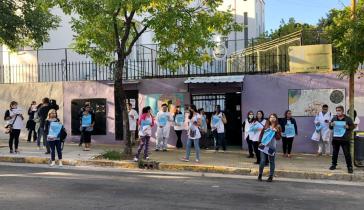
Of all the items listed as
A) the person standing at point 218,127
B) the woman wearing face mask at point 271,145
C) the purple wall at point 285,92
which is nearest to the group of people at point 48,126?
the person standing at point 218,127

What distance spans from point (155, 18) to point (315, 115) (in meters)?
6.85

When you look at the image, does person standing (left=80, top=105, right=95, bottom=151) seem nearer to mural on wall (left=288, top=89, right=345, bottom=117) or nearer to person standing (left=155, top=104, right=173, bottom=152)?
person standing (left=155, top=104, right=173, bottom=152)

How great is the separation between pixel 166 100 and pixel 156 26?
16.5ft

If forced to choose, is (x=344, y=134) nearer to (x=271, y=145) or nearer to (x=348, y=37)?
(x=271, y=145)

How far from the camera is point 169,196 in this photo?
9.11 m

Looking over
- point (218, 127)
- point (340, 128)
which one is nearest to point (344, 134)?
point (340, 128)

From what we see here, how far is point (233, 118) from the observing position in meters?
19.1

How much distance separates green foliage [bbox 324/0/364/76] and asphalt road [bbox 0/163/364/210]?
3.41m

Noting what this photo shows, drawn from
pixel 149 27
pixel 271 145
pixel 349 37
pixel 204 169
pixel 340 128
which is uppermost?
pixel 149 27

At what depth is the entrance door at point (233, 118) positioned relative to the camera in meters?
18.9

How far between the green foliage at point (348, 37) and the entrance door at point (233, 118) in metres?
5.55

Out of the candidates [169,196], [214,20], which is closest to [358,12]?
[214,20]

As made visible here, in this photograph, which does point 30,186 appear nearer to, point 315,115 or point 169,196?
point 169,196

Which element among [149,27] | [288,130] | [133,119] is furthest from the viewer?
[133,119]
